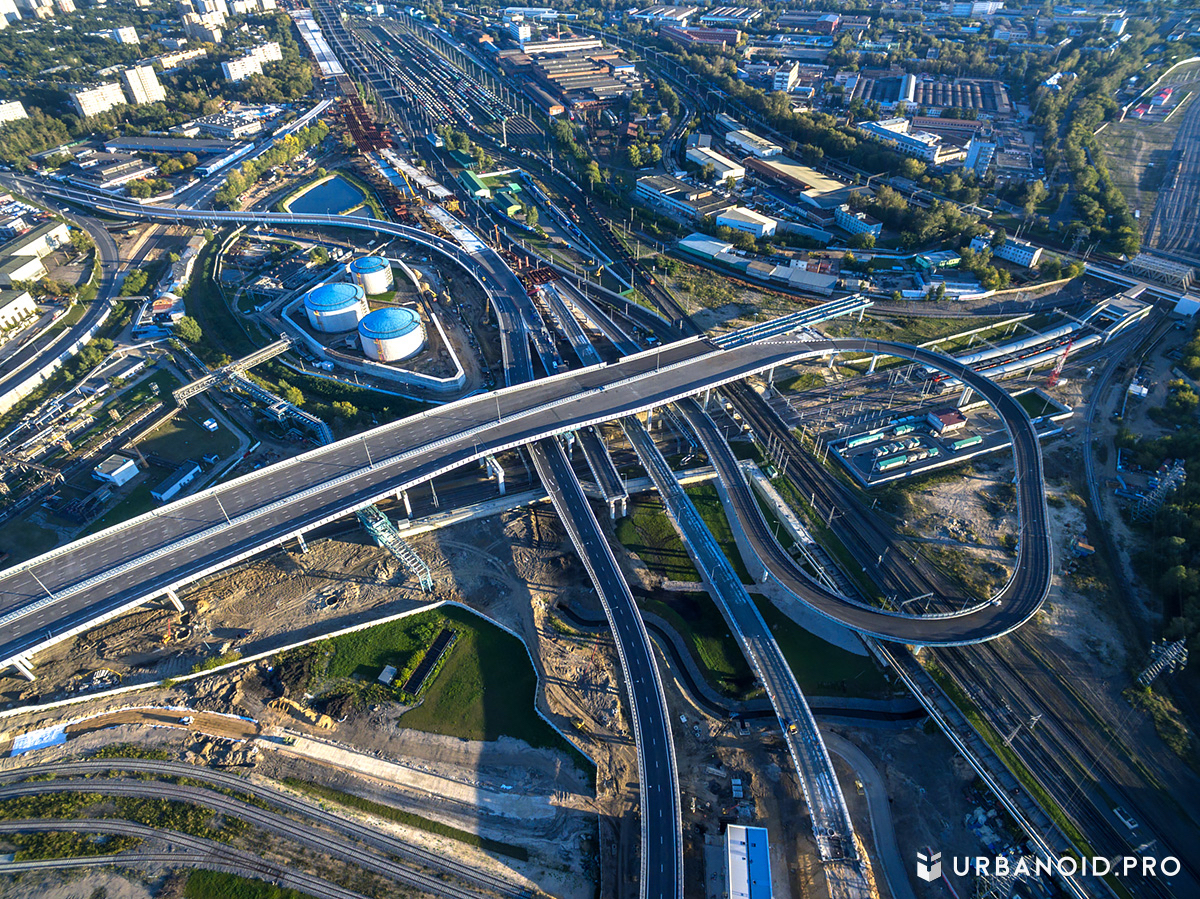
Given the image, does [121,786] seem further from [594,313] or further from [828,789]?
[594,313]

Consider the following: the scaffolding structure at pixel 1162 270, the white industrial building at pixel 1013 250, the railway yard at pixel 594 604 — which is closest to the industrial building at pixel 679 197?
the railway yard at pixel 594 604

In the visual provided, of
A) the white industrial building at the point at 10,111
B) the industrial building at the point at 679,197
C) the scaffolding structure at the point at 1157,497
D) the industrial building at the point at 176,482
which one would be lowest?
the scaffolding structure at the point at 1157,497

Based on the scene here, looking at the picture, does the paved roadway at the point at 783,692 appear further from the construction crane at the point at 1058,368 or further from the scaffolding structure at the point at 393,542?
the construction crane at the point at 1058,368

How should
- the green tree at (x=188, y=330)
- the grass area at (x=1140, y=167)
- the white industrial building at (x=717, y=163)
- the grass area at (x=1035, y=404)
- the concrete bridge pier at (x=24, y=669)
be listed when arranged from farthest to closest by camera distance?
the white industrial building at (x=717, y=163)
the grass area at (x=1140, y=167)
the green tree at (x=188, y=330)
the grass area at (x=1035, y=404)
the concrete bridge pier at (x=24, y=669)

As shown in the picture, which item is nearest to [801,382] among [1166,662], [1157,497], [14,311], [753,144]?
[1157,497]

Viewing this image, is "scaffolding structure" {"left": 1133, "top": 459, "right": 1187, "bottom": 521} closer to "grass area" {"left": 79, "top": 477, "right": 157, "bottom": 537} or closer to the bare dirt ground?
the bare dirt ground

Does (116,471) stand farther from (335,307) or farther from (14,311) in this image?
(14,311)

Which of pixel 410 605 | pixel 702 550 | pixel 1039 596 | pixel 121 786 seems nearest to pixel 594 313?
pixel 702 550
